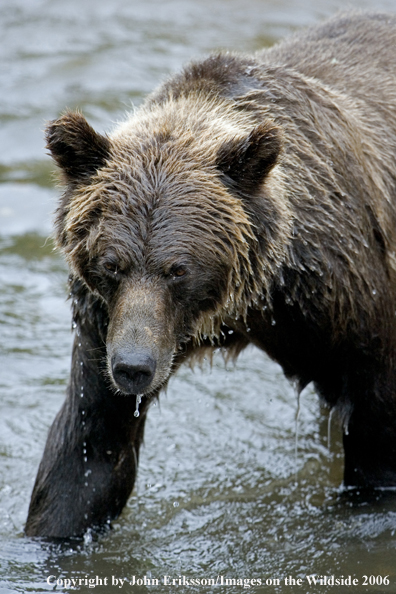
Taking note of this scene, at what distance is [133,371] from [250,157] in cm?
128

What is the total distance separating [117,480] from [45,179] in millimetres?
6266

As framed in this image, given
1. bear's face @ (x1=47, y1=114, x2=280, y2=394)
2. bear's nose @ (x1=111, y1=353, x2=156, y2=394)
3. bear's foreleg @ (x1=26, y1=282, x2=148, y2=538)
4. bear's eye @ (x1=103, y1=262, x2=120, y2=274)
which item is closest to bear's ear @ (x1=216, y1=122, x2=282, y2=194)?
bear's face @ (x1=47, y1=114, x2=280, y2=394)

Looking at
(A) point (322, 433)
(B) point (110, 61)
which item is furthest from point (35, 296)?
(B) point (110, 61)

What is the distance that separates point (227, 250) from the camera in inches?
209

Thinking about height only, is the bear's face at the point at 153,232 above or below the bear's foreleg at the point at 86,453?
above

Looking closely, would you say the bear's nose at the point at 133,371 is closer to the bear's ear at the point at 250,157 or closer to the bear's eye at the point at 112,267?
the bear's eye at the point at 112,267

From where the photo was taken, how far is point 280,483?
7.37 meters

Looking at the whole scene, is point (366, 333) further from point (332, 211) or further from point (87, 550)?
point (87, 550)

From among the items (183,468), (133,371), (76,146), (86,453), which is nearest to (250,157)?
(76,146)

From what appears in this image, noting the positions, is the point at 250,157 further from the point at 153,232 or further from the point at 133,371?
the point at 133,371

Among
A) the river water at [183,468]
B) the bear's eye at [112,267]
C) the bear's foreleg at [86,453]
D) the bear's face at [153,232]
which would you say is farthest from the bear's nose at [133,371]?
the river water at [183,468]

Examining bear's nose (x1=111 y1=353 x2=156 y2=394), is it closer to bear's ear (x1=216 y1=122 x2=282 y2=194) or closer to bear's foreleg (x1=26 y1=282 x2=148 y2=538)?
bear's foreleg (x1=26 y1=282 x2=148 y2=538)

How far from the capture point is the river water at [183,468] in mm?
6156

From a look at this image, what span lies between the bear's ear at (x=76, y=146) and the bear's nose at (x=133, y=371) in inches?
43.1
